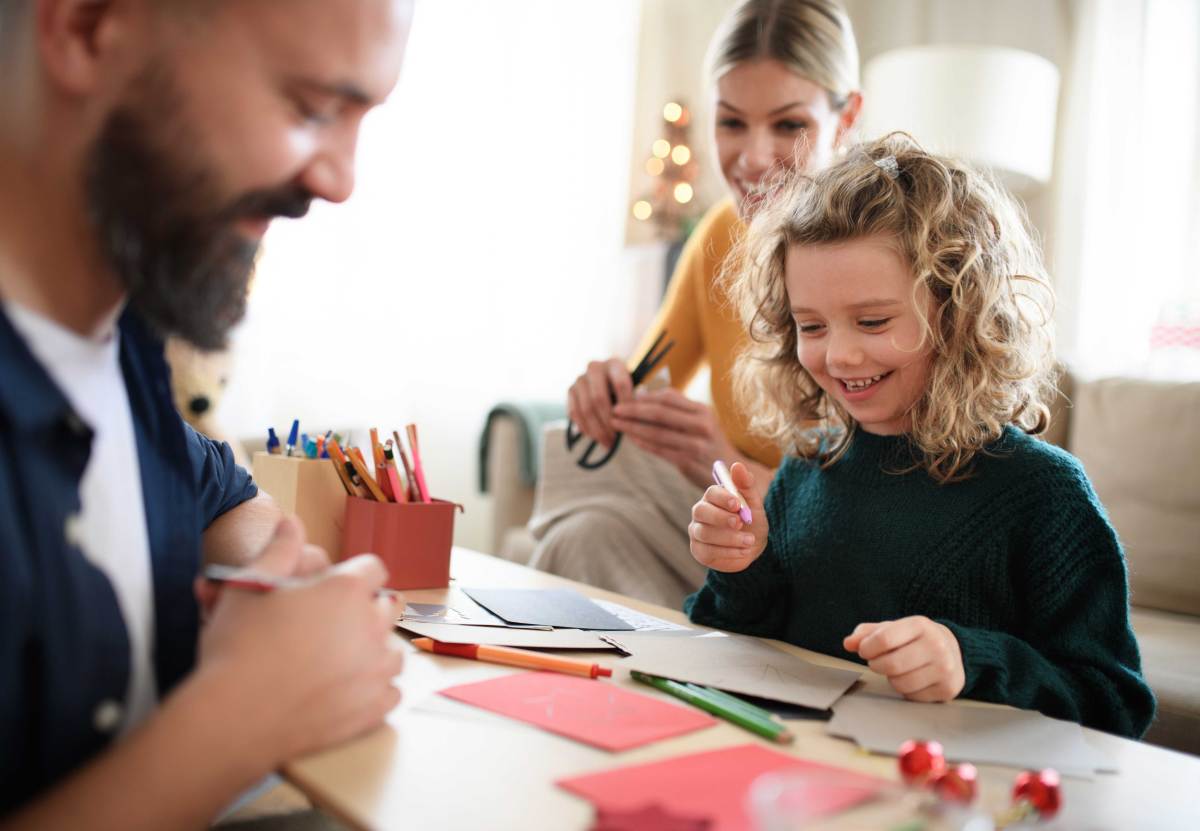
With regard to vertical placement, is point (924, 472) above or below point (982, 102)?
below

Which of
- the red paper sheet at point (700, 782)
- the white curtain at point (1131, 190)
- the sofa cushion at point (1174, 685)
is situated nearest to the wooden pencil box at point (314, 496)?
the red paper sheet at point (700, 782)

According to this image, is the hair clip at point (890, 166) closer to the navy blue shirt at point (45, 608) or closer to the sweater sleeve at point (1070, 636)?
the sweater sleeve at point (1070, 636)

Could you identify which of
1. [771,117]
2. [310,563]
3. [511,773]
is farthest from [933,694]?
[771,117]

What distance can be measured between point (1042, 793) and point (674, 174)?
350cm

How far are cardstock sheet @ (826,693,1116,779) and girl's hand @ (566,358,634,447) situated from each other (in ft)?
2.83

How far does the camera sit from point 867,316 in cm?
111

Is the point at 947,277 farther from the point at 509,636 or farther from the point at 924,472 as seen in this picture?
the point at 509,636

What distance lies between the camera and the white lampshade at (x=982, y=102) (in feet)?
8.98

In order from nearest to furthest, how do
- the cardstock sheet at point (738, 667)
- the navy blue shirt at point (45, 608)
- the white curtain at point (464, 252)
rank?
the navy blue shirt at point (45, 608) → the cardstock sheet at point (738, 667) → the white curtain at point (464, 252)

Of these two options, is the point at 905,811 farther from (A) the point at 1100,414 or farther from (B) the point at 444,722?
(A) the point at 1100,414

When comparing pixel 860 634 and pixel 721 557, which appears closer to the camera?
pixel 860 634

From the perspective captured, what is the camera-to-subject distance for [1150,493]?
2.16 m

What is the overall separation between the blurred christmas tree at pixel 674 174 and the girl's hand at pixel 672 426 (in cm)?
234

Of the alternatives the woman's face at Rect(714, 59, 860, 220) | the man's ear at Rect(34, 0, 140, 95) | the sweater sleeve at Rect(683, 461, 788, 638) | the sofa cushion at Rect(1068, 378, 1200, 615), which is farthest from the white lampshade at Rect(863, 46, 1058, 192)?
the man's ear at Rect(34, 0, 140, 95)
